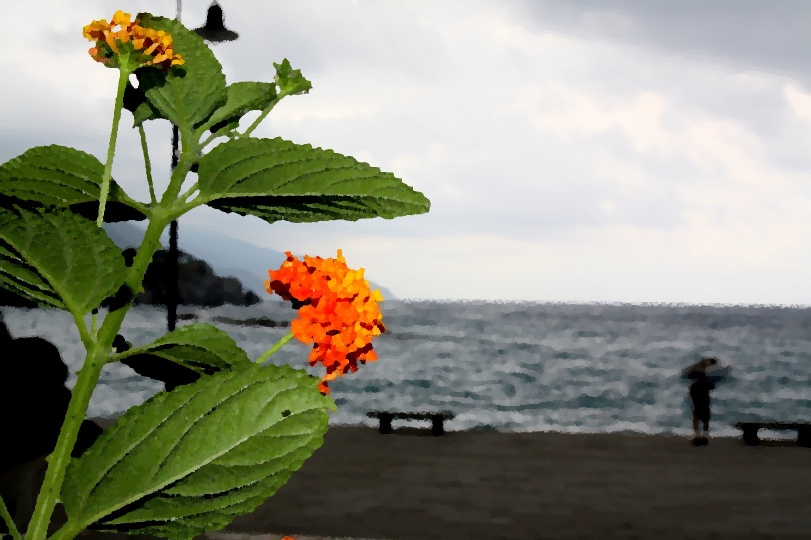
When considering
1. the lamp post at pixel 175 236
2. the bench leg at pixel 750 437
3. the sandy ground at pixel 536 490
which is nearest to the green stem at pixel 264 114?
the sandy ground at pixel 536 490

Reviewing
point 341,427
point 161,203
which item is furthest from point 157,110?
point 341,427

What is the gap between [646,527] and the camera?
360 inches

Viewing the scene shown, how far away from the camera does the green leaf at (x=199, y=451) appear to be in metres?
0.78

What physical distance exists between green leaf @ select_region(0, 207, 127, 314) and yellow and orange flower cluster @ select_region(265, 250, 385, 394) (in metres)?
0.19

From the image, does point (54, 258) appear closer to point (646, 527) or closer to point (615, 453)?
point (646, 527)

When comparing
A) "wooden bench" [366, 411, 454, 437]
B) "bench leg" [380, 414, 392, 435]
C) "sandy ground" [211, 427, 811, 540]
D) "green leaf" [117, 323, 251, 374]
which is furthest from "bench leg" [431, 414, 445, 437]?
"green leaf" [117, 323, 251, 374]

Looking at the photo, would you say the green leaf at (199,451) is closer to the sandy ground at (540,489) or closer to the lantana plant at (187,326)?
the lantana plant at (187,326)

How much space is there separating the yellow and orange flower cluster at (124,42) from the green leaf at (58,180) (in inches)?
4.3

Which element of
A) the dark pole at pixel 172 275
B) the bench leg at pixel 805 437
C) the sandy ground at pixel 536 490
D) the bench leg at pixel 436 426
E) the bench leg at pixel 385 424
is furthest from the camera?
the bench leg at pixel 385 424

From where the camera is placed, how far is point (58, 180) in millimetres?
830

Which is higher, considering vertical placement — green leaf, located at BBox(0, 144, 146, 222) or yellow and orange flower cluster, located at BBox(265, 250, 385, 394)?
green leaf, located at BBox(0, 144, 146, 222)

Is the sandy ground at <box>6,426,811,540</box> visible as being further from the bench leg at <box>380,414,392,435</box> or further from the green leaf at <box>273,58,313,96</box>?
the green leaf at <box>273,58,313,96</box>

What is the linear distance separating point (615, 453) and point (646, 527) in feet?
14.6

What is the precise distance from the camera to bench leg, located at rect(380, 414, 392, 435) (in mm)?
15125
